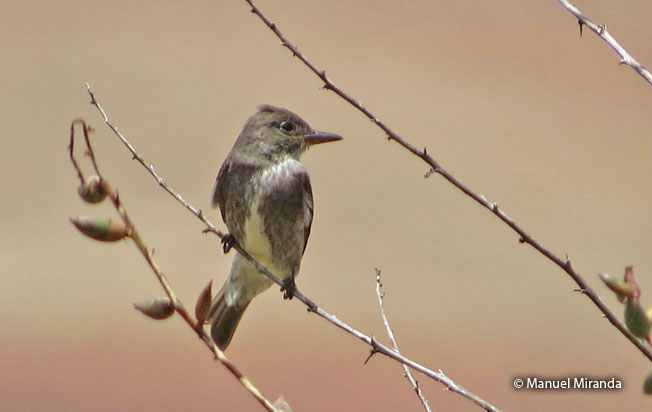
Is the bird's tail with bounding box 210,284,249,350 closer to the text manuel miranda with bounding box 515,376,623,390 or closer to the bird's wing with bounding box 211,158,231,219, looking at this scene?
the bird's wing with bounding box 211,158,231,219

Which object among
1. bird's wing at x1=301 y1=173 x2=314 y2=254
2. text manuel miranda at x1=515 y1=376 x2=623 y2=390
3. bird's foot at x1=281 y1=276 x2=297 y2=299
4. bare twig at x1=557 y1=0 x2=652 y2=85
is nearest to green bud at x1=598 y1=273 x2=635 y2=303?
bare twig at x1=557 y1=0 x2=652 y2=85

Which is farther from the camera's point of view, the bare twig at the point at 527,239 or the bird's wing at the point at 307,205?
the bird's wing at the point at 307,205

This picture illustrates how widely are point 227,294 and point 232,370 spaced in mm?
3084

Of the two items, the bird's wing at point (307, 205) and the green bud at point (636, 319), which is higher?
the bird's wing at point (307, 205)

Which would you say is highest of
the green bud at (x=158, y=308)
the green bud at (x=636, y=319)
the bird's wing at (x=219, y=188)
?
the bird's wing at (x=219, y=188)

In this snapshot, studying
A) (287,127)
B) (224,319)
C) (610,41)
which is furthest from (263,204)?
(610,41)

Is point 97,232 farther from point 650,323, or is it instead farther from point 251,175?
point 251,175

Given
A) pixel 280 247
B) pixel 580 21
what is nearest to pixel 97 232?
pixel 580 21

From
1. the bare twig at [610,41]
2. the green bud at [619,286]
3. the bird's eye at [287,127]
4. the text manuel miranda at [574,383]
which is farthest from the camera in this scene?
the bird's eye at [287,127]

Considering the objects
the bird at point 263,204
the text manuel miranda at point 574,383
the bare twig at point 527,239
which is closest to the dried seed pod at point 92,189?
the bare twig at point 527,239

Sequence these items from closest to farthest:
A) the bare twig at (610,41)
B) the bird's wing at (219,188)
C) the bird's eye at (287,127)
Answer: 1. the bare twig at (610,41)
2. the bird's wing at (219,188)
3. the bird's eye at (287,127)

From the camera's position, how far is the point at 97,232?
5.67ft

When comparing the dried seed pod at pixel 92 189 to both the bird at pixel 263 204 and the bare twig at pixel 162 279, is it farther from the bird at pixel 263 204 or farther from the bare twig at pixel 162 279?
the bird at pixel 263 204

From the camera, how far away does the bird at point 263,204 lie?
4.53 metres
